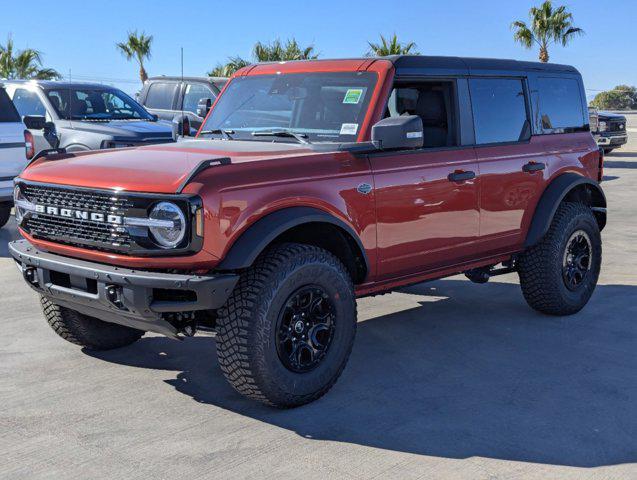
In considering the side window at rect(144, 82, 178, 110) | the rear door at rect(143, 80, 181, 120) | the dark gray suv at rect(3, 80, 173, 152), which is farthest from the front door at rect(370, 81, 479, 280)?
the side window at rect(144, 82, 178, 110)

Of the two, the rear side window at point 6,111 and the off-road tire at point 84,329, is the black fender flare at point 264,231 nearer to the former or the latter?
the off-road tire at point 84,329

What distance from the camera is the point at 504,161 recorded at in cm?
594

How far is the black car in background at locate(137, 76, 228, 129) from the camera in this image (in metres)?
15.3

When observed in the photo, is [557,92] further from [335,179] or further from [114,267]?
[114,267]

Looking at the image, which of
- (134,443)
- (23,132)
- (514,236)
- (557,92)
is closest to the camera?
(134,443)

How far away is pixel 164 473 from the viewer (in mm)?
3775

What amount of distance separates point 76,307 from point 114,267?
0.46m

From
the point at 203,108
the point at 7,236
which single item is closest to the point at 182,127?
the point at 203,108

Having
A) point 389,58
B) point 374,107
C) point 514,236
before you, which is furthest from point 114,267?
point 514,236

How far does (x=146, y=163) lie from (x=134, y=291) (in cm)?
79

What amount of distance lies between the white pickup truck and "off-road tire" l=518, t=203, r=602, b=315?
6.10m

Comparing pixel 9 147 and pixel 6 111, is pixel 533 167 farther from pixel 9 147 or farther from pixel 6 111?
pixel 6 111

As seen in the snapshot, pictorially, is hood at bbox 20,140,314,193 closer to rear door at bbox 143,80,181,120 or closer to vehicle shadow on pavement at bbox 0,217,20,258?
vehicle shadow on pavement at bbox 0,217,20,258

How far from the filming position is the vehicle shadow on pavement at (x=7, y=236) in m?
9.39
